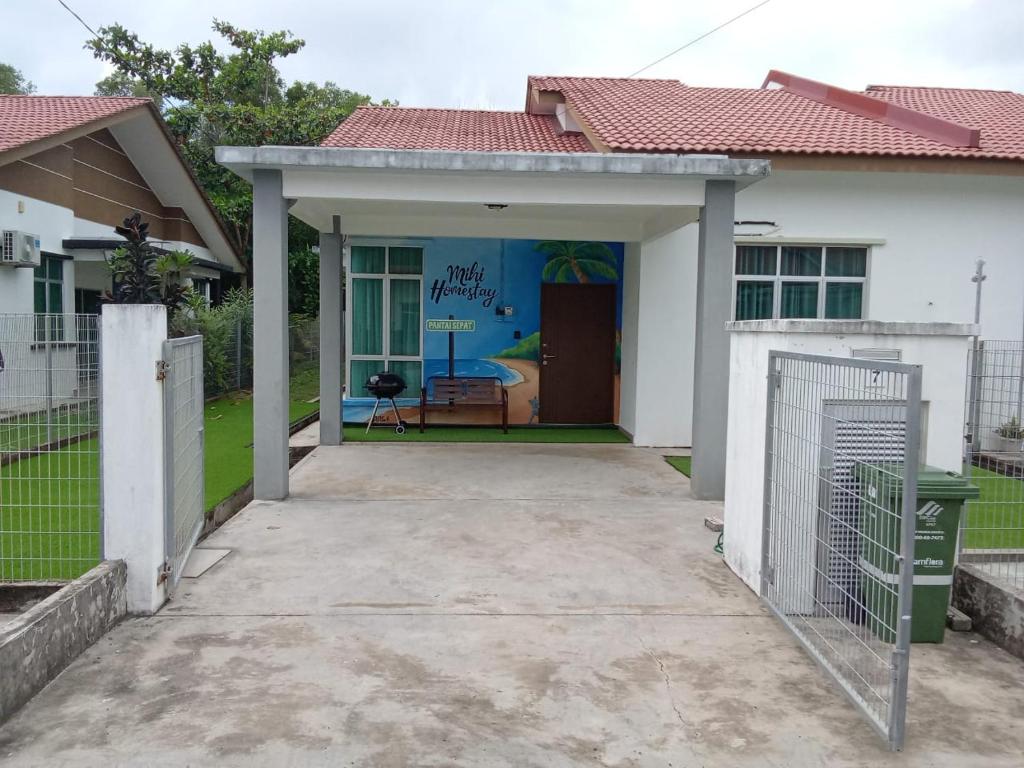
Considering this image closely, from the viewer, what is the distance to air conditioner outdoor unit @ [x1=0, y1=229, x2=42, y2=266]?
12141 mm

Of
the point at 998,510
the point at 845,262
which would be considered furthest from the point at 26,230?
the point at 998,510

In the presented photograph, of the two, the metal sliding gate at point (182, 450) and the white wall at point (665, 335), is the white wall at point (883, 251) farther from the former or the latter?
the metal sliding gate at point (182, 450)

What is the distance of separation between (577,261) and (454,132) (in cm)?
342

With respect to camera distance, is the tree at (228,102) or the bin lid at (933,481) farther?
the tree at (228,102)

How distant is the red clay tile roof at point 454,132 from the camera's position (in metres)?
12.7

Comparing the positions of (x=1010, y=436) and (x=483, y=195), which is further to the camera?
(x=483, y=195)

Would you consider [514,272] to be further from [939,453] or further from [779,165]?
Answer: [939,453]

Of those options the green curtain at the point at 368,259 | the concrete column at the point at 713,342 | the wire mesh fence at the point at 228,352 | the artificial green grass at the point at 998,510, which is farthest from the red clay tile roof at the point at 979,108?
the wire mesh fence at the point at 228,352

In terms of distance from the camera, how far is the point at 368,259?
41.5ft

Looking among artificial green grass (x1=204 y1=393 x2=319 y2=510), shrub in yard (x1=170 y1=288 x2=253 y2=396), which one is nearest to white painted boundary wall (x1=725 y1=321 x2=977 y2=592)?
artificial green grass (x1=204 y1=393 x2=319 y2=510)

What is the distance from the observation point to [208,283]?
21984mm

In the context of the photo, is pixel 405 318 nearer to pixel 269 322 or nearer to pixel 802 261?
pixel 269 322

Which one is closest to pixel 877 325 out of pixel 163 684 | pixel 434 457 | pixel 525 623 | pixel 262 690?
pixel 525 623

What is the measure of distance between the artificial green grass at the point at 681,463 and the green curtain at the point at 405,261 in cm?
476
